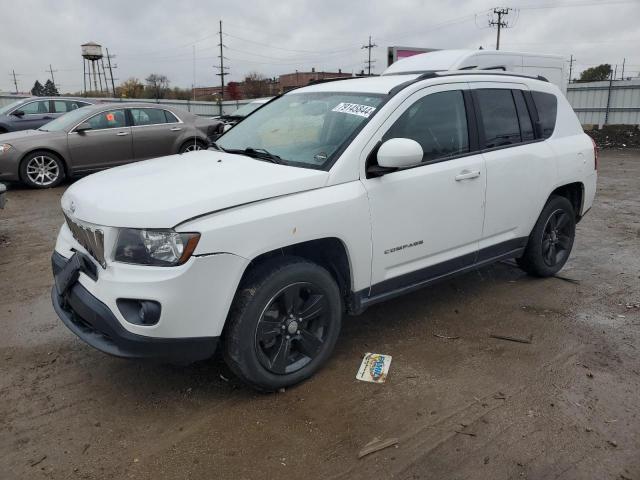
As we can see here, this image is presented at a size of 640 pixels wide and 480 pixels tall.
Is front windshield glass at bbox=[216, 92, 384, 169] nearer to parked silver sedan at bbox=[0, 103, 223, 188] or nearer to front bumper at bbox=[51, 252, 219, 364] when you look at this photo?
front bumper at bbox=[51, 252, 219, 364]

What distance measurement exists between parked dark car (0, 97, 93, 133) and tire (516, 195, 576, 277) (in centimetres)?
1177

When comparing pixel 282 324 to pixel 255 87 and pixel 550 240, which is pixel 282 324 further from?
pixel 255 87

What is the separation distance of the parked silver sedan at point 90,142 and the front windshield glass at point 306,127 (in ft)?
17.2

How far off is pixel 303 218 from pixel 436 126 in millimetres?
1443

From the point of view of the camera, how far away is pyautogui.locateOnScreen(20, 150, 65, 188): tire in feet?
31.9

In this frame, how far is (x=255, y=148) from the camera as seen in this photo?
3.86 metres

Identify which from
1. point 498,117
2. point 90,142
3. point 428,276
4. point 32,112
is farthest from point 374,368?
point 32,112

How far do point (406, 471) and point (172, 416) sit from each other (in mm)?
1338

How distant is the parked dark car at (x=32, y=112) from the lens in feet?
40.8

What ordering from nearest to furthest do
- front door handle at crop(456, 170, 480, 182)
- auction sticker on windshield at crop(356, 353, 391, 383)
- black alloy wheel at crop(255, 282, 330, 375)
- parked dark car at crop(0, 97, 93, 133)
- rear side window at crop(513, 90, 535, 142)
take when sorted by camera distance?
black alloy wheel at crop(255, 282, 330, 375) → auction sticker on windshield at crop(356, 353, 391, 383) → front door handle at crop(456, 170, 480, 182) → rear side window at crop(513, 90, 535, 142) → parked dark car at crop(0, 97, 93, 133)

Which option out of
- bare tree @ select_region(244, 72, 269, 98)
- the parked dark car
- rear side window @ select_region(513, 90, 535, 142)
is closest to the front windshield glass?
rear side window @ select_region(513, 90, 535, 142)

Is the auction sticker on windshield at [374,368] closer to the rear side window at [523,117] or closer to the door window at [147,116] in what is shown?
the rear side window at [523,117]

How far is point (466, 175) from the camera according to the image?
12.9 ft

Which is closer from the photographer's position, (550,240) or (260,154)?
(260,154)
